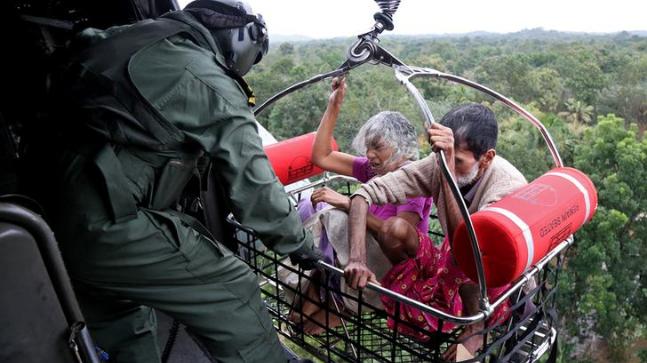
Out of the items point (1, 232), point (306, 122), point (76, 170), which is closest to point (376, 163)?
point (76, 170)

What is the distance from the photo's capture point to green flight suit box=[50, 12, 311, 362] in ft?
4.69

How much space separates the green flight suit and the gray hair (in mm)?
828

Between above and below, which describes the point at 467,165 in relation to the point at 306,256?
above

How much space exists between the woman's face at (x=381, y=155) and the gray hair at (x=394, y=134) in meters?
0.01

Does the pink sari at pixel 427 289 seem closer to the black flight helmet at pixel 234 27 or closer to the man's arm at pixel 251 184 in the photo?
the man's arm at pixel 251 184

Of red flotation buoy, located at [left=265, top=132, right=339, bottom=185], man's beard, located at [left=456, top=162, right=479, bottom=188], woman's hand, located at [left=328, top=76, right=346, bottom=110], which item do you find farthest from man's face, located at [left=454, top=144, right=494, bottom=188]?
red flotation buoy, located at [left=265, top=132, right=339, bottom=185]

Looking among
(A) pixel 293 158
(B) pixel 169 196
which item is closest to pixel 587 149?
(A) pixel 293 158

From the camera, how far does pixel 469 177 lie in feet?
6.35

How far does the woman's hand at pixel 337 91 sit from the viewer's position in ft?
7.02

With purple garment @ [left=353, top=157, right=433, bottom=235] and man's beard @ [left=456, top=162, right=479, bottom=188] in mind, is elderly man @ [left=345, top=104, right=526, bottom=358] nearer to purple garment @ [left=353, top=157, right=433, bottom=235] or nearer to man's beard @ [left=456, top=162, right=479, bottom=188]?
man's beard @ [left=456, top=162, right=479, bottom=188]

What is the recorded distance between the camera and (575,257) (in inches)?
721

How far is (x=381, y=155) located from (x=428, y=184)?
1.16 feet

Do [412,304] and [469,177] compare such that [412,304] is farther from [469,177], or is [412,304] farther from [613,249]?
[613,249]

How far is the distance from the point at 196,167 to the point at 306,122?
28.8 meters
